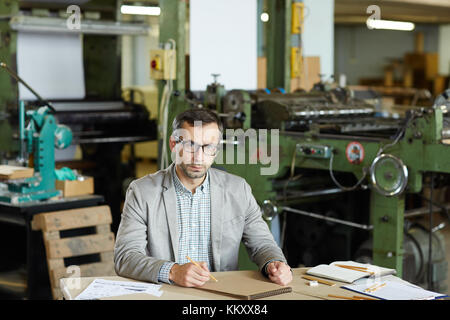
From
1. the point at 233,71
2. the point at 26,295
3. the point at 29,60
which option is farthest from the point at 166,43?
the point at 26,295

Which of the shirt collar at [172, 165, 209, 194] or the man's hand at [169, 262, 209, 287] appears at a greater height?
the shirt collar at [172, 165, 209, 194]

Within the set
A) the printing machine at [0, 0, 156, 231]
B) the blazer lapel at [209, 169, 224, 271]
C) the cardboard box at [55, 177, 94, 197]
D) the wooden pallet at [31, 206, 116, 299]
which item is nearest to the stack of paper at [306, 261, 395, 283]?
the blazer lapel at [209, 169, 224, 271]

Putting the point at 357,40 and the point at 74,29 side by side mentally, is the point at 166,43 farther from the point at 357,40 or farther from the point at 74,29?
the point at 357,40

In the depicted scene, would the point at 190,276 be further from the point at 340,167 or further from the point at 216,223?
the point at 340,167

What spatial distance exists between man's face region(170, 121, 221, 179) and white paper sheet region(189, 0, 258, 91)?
2.47 m

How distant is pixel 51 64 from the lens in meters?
5.74

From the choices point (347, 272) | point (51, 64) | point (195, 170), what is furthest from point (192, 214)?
point (51, 64)

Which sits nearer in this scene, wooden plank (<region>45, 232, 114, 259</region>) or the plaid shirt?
the plaid shirt

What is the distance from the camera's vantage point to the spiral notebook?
207cm

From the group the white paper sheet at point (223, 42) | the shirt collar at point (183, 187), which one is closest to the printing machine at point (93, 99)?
the white paper sheet at point (223, 42)

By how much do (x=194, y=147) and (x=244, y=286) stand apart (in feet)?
1.79

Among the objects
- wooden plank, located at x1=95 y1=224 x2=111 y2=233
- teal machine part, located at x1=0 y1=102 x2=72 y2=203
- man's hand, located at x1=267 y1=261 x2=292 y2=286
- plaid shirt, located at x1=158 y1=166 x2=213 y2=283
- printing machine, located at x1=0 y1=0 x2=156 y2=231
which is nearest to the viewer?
man's hand, located at x1=267 y1=261 x2=292 y2=286

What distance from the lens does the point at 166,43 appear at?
476 centimetres

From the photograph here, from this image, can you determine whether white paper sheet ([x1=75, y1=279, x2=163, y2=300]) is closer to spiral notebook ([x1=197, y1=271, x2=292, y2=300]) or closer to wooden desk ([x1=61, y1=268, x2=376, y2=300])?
wooden desk ([x1=61, y1=268, x2=376, y2=300])
